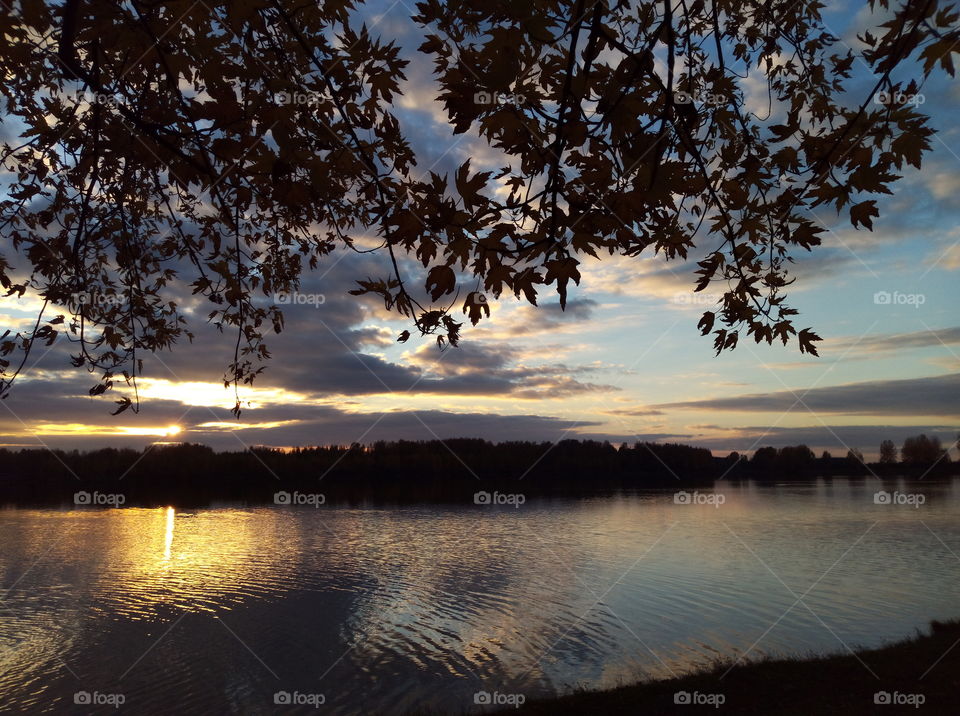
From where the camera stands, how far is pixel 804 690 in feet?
43.2

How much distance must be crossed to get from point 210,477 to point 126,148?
15561 cm

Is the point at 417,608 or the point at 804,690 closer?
the point at 804,690

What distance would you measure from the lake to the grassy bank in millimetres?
3615

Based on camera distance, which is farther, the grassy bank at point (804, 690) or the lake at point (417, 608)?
the lake at point (417, 608)

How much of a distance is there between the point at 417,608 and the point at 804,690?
56.9 feet

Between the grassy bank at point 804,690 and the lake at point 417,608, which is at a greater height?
the grassy bank at point 804,690

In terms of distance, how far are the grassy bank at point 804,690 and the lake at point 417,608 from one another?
3615 mm

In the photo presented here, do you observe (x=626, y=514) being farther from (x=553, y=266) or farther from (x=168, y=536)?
(x=553, y=266)

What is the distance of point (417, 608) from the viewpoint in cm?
2686

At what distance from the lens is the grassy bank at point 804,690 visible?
11.8 m

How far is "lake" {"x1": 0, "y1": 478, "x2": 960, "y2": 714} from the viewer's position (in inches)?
719

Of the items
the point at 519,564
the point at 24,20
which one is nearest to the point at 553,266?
the point at 24,20

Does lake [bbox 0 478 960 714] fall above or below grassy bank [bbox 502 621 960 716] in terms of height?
below

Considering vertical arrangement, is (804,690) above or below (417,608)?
above
